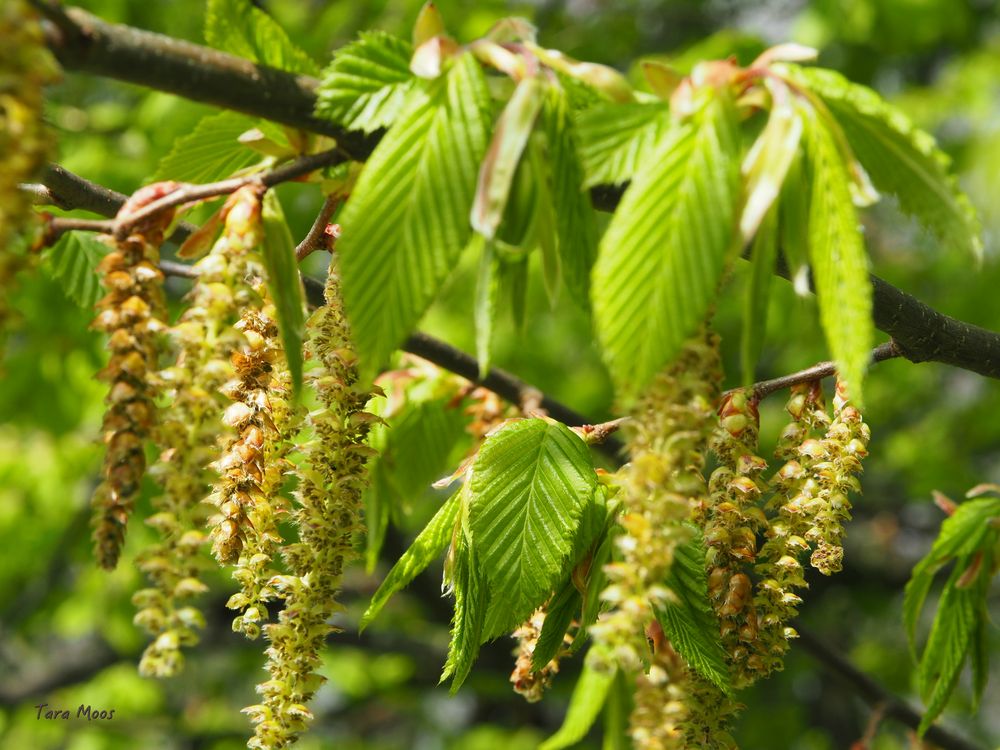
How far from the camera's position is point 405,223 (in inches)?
29.8

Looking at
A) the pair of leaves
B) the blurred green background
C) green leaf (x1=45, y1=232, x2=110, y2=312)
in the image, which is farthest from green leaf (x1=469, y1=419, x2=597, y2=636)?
the blurred green background

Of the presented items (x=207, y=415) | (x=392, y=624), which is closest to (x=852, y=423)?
(x=207, y=415)

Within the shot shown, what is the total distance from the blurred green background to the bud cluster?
202 cm

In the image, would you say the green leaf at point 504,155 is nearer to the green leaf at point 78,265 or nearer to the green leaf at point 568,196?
the green leaf at point 568,196

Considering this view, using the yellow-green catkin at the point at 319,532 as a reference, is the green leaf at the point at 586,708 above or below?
below

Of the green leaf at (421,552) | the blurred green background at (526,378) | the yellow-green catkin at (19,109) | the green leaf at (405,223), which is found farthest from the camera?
the blurred green background at (526,378)

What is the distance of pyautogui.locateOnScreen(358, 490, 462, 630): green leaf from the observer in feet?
3.84

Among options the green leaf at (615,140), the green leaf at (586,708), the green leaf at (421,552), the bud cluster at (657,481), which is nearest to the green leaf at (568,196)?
the green leaf at (615,140)

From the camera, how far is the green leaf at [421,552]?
3.84ft

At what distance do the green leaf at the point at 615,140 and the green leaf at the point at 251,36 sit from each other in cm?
46

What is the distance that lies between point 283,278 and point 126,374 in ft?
0.55

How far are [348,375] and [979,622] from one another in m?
0.91

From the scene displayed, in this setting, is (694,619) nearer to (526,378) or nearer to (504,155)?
(504,155)

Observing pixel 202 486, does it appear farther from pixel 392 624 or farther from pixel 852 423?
pixel 392 624
